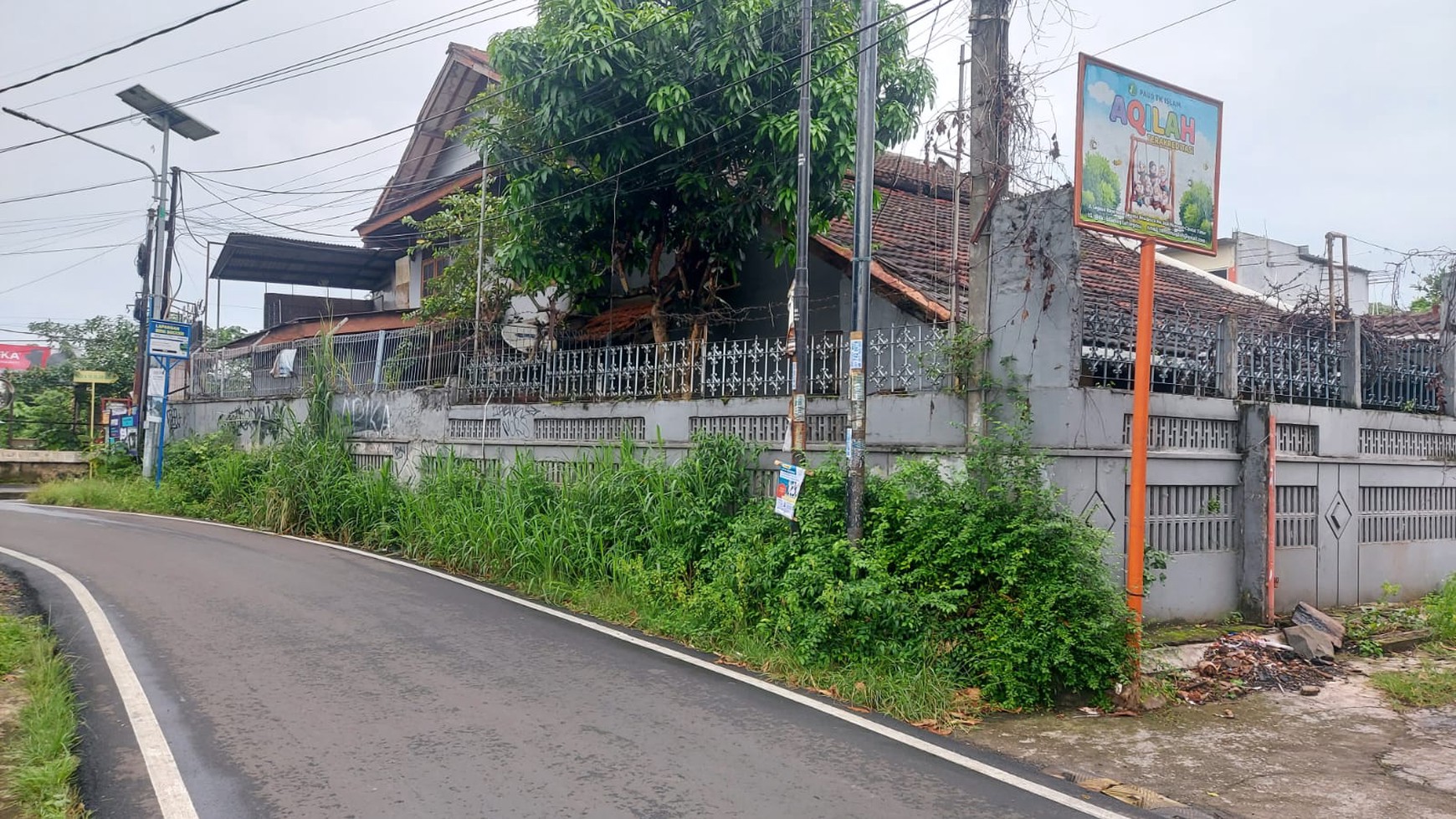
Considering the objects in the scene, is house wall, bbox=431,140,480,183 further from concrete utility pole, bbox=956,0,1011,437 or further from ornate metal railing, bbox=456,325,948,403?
concrete utility pole, bbox=956,0,1011,437

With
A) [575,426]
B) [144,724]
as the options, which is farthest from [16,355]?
[144,724]

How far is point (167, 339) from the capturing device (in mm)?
19500

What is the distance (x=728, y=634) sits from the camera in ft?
26.0

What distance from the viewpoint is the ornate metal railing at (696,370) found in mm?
8312

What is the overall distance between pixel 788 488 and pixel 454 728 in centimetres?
347

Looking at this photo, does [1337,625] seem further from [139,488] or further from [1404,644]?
[139,488]

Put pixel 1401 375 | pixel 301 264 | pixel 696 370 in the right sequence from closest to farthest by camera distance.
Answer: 1. pixel 1401 375
2. pixel 696 370
3. pixel 301 264

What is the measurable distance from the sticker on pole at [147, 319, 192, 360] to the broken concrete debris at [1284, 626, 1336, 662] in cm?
1981

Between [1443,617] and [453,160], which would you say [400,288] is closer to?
[453,160]

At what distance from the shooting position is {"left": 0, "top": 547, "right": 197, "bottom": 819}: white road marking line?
4453 mm

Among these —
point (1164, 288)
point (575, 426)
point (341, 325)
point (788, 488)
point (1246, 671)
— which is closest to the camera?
point (1246, 671)

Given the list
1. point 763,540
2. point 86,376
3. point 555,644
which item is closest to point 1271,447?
point 763,540

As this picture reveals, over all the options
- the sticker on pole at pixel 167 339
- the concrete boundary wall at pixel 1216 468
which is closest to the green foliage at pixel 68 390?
the sticker on pole at pixel 167 339

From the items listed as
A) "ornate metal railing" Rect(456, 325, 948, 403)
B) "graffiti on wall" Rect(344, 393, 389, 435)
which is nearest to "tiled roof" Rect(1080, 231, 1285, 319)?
"ornate metal railing" Rect(456, 325, 948, 403)
